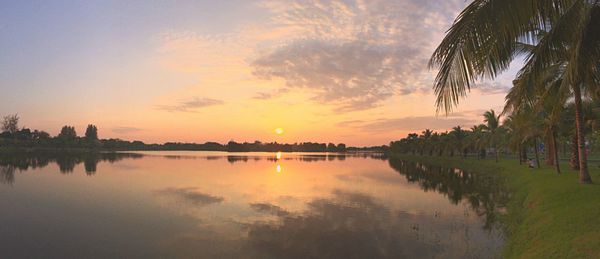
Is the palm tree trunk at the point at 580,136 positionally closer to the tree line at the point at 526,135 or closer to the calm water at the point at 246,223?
the tree line at the point at 526,135

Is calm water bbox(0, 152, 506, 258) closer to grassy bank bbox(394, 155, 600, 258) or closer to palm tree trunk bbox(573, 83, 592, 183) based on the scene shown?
grassy bank bbox(394, 155, 600, 258)

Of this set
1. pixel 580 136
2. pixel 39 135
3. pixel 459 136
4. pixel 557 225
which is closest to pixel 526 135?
pixel 580 136

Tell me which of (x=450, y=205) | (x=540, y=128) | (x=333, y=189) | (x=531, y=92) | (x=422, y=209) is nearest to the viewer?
(x=531, y=92)

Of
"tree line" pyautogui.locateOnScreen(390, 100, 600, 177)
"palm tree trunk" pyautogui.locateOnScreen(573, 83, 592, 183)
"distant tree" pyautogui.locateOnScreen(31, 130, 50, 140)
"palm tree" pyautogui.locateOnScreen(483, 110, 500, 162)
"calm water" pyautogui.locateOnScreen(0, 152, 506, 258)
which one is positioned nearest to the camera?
"calm water" pyautogui.locateOnScreen(0, 152, 506, 258)

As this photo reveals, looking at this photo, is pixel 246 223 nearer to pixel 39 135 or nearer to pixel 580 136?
pixel 580 136

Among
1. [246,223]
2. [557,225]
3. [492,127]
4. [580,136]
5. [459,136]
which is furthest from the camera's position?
[459,136]

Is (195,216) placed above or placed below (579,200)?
below

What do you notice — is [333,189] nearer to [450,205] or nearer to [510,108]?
[450,205]

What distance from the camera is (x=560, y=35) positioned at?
Result: 9.09m

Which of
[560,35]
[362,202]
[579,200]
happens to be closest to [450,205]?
[362,202]

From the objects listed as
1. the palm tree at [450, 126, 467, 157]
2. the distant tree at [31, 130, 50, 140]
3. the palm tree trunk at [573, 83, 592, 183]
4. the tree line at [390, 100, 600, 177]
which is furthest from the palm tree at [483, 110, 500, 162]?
the distant tree at [31, 130, 50, 140]

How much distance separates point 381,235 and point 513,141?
38.8 meters

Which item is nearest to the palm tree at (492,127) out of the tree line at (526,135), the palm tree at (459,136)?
the tree line at (526,135)

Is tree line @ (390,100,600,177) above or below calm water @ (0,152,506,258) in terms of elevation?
above
